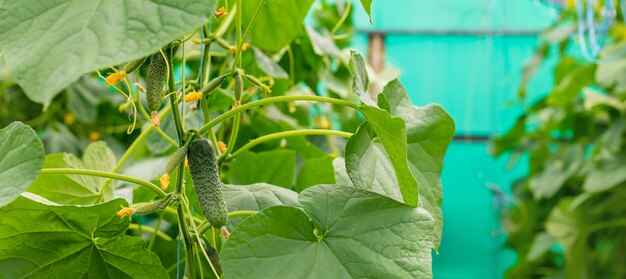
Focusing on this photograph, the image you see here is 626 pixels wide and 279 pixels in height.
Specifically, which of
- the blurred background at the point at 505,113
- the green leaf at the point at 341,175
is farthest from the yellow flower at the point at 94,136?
the green leaf at the point at 341,175

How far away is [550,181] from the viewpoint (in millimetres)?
2668

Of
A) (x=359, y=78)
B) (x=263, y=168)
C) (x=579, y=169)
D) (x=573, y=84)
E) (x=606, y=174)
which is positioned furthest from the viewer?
(x=579, y=169)

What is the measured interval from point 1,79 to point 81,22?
144cm

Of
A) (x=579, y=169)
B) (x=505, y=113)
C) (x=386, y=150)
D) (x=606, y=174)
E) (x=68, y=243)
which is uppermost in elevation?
(x=505, y=113)

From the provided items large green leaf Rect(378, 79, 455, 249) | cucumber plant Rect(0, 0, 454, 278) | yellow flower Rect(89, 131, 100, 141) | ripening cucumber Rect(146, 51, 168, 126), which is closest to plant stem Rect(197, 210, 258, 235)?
cucumber plant Rect(0, 0, 454, 278)

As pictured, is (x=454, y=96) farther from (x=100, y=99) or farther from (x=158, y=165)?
(x=158, y=165)

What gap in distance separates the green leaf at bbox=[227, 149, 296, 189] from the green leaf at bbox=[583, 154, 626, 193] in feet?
4.90

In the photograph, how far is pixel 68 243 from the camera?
2.06ft

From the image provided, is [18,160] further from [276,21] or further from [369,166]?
[276,21]

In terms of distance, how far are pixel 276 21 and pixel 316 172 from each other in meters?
0.19

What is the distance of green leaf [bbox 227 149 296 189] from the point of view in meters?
→ 0.84

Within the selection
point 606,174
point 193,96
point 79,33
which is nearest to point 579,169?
point 606,174

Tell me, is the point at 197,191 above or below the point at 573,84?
below

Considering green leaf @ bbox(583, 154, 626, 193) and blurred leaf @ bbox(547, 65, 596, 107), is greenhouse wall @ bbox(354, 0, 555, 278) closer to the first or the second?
blurred leaf @ bbox(547, 65, 596, 107)
